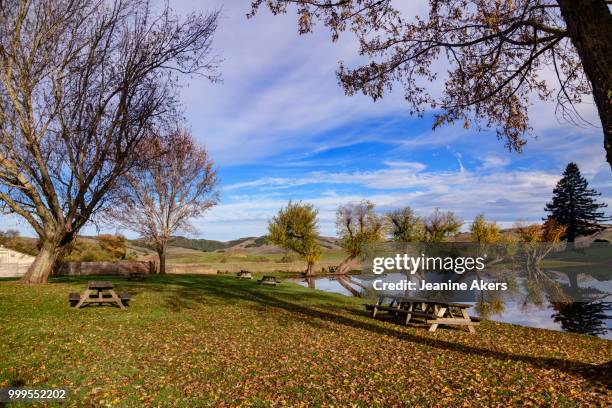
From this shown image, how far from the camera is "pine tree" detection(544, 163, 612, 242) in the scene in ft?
226

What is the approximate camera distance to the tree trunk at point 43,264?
21.5 metres

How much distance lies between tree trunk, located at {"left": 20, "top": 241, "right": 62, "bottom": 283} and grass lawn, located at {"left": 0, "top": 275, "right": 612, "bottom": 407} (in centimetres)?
721

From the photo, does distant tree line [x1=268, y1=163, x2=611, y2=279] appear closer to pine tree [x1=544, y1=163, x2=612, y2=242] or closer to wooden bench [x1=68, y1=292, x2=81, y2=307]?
pine tree [x1=544, y1=163, x2=612, y2=242]

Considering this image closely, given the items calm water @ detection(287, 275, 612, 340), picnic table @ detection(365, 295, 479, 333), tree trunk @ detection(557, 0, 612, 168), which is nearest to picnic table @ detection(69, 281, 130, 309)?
picnic table @ detection(365, 295, 479, 333)

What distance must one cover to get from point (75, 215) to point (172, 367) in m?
17.2

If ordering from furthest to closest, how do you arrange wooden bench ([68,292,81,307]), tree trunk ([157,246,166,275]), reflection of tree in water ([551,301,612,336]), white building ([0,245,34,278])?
1. white building ([0,245,34,278])
2. tree trunk ([157,246,166,275])
3. reflection of tree in water ([551,301,612,336])
4. wooden bench ([68,292,81,307])

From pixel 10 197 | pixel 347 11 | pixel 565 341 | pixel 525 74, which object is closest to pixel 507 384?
pixel 565 341

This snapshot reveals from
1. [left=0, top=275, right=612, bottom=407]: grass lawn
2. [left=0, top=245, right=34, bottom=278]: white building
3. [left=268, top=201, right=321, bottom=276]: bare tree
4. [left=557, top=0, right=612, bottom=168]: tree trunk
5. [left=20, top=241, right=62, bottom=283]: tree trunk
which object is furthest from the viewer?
[left=268, top=201, right=321, bottom=276]: bare tree

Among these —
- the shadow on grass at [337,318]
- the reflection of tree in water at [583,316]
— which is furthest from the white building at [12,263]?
the reflection of tree in water at [583,316]

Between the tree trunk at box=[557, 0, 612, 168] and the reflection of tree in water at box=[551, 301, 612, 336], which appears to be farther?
the reflection of tree in water at box=[551, 301, 612, 336]

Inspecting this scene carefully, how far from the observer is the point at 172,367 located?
8.68m

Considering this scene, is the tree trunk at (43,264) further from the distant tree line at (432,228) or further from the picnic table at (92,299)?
the distant tree line at (432,228)

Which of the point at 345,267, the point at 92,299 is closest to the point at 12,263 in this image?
the point at 92,299

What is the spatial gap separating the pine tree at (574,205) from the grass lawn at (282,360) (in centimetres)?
6655
